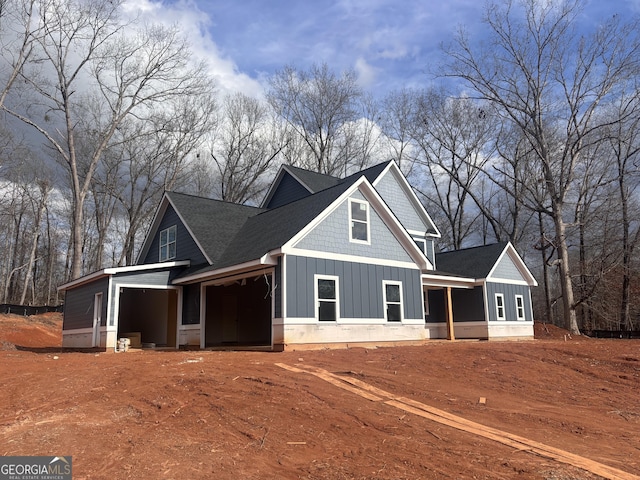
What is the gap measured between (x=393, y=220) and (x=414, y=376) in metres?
7.79

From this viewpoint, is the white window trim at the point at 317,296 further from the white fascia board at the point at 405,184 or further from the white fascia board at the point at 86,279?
the white fascia board at the point at 405,184

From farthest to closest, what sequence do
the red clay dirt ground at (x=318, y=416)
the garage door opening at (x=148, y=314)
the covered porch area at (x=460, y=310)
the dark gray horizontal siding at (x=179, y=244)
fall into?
the covered porch area at (x=460, y=310), the garage door opening at (x=148, y=314), the dark gray horizontal siding at (x=179, y=244), the red clay dirt ground at (x=318, y=416)

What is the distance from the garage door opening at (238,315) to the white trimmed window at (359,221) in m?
5.06

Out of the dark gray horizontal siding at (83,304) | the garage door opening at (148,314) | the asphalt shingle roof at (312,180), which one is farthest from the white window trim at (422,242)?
the dark gray horizontal siding at (83,304)

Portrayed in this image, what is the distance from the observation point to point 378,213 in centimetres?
1702

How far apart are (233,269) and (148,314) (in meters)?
9.07

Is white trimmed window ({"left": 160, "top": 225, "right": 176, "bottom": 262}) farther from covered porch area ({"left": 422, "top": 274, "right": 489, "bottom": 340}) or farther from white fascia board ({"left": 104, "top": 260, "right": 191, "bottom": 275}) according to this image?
covered porch area ({"left": 422, "top": 274, "right": 489, "bottom": 340})

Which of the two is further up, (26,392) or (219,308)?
(219,308)

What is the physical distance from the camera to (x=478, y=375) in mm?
10547

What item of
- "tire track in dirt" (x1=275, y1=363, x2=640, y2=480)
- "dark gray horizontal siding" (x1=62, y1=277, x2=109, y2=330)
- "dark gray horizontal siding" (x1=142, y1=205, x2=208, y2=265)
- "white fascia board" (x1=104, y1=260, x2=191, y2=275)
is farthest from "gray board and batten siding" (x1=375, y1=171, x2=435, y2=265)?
"tire track in dirt" (x1=275, y1=363, x2=640, y2=480)

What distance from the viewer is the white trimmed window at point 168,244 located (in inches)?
816

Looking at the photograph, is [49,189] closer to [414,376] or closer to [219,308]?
[219,308]

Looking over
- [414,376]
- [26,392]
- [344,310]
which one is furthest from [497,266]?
[26,392]

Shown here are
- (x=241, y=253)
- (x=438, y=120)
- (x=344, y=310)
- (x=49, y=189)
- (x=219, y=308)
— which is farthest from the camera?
(x=49, y=189)
